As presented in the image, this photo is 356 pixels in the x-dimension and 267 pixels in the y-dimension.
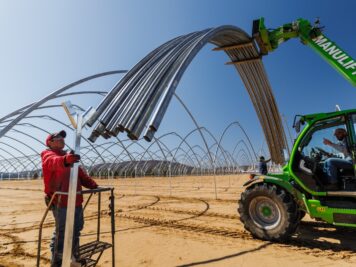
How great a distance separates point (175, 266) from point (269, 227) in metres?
2.19

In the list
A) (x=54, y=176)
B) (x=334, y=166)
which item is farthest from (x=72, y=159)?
(x=334, y=166)

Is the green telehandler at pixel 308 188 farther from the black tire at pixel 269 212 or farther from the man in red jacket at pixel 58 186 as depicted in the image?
the man in red jacket at pixel 58 186

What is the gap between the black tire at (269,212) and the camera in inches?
204

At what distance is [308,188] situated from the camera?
5.23m

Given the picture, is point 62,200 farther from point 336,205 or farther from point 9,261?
point 336,205

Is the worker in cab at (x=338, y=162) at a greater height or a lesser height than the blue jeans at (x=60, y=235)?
greater

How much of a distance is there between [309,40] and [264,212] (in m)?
5.17

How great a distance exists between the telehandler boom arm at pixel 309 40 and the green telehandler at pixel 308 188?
20 cm

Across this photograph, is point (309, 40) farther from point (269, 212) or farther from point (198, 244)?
point (198, 244)

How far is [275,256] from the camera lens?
448 cm

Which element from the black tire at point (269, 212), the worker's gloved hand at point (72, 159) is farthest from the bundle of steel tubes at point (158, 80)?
the black tire at point (269, 212)

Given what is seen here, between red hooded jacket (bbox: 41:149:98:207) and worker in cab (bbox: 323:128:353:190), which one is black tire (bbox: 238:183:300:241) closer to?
worker in cab (bbox: 323:128:353:190)

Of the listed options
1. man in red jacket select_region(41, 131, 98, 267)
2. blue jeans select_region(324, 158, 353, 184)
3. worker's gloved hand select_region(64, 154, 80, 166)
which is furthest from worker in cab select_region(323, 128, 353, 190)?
worker's gloved hand select_region(64, 154, 80, 166)

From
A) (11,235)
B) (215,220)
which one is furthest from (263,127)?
(11,235)
